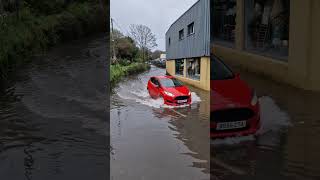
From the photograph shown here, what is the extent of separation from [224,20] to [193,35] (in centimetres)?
60

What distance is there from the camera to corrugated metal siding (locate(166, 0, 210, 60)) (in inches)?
115

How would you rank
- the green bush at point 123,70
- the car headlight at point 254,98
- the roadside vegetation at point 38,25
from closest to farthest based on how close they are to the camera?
the green bush at point 123,70, the car headlight at point 254,98, the roadside vegetation at point 38,25

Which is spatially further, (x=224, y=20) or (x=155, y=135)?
(x=224, y=20)

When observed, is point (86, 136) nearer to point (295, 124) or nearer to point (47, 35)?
point (47, 35)

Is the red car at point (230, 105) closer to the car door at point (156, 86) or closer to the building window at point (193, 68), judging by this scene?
the building window at point (193, 68)

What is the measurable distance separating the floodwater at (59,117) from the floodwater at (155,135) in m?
0.36

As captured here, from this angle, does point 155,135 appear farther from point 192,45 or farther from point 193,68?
point 192,45

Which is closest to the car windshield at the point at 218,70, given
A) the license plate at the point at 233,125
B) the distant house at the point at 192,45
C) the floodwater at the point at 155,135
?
the distant house at the point at 192,45

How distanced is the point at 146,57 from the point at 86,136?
1023 mm

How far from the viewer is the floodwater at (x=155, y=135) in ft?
9.52

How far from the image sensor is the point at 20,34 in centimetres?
372

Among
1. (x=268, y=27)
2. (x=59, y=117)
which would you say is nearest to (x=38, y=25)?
(x=59, y=117)

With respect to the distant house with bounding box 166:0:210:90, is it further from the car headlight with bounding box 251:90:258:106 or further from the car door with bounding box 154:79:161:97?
the car headlight with bounding box 251:90:258:106

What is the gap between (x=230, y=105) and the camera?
3283 millimetres
